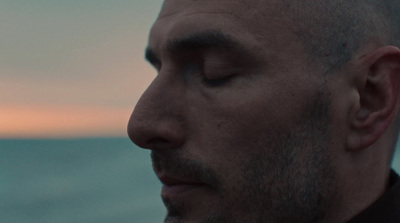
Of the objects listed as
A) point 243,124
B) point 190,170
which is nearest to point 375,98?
point 243,124

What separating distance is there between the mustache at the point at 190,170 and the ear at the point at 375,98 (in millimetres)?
677

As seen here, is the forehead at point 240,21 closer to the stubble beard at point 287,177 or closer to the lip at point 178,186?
the stubble beard at point 287,177

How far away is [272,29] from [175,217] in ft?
3.28

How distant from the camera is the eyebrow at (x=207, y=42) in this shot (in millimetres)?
3119

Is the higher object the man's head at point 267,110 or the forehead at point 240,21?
the forehead at point 240,21

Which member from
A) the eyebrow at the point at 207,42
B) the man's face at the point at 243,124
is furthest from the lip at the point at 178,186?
the eyebrow at the point at 207,42

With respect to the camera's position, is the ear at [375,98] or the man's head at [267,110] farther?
the ear at [375,98]

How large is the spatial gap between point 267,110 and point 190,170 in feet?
1.47

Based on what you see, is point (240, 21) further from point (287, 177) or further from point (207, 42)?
point (287, 177)

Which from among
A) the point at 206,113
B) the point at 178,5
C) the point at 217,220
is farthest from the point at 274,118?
the point at 178,5

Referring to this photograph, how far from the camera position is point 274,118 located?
10.3 feet

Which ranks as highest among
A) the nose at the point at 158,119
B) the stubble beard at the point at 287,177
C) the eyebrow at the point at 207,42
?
the eyebrow at the point at 207,42

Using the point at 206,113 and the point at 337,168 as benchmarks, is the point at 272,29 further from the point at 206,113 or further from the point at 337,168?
the point at 337,168

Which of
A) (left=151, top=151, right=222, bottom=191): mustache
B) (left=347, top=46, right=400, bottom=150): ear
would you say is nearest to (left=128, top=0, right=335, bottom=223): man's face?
(left=151, top=151, right=222, bottom=191): mustache
